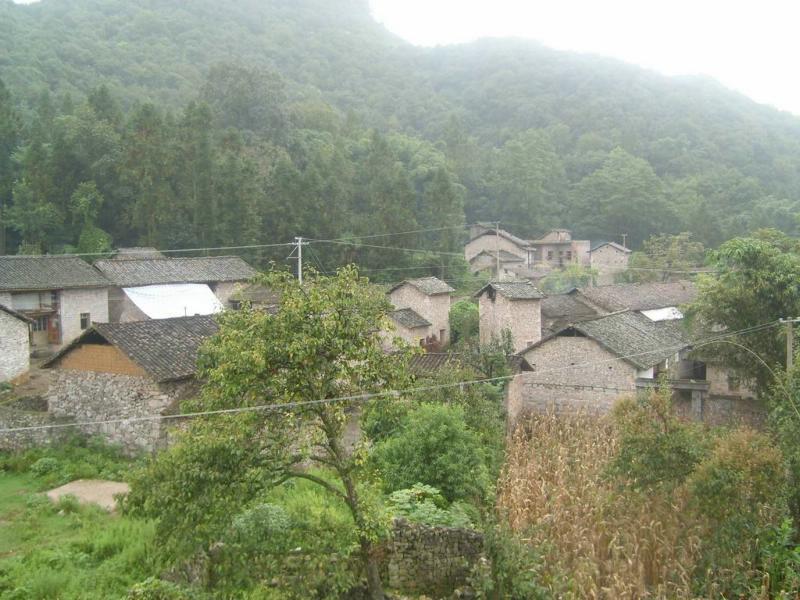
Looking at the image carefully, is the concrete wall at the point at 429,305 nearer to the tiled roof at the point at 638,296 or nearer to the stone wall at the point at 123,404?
the tiled roof at the point at 638,296

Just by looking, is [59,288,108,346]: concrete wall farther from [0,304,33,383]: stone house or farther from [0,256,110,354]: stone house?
[0,304,33,383]: stone house

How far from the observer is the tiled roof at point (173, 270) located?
102ft

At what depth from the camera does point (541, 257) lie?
5659cm

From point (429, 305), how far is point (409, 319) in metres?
1.51

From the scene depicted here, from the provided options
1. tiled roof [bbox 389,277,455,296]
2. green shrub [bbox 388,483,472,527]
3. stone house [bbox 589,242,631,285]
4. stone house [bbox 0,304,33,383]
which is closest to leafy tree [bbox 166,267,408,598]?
green shrub [bbox 388,483,472,527]

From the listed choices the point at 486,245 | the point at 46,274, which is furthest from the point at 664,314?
the point at 46,274

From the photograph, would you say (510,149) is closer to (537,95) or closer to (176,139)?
(537,95)

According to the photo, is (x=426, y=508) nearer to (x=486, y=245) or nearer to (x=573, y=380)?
(x=573, y=380)

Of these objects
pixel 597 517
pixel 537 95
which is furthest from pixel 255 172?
pixel 537 95

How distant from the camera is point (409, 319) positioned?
29.2 metres

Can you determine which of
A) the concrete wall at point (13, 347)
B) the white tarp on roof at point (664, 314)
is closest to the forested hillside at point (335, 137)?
the concrete wall at point (13, 347)

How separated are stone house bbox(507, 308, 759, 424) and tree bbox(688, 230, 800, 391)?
43.2 inches

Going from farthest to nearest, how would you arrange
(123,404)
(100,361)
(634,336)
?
(634,336), (100,361), (123,404)

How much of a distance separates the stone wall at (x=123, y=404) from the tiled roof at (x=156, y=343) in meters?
0.37
